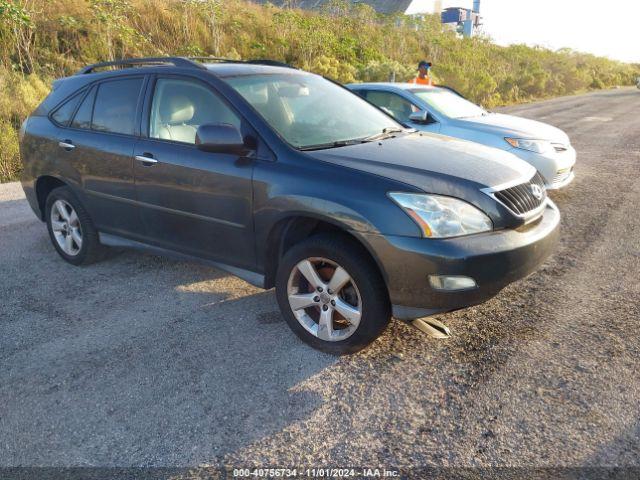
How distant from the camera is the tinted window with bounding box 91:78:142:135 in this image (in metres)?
4.18

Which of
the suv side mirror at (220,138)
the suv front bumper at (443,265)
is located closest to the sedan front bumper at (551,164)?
the suv front bumper at (443,265)

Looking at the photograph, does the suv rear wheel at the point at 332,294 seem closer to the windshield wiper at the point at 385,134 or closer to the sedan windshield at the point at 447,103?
the windshield wiper at the point at 385,134

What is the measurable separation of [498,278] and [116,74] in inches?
133

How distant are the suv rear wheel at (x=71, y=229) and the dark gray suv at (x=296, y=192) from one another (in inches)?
0.6

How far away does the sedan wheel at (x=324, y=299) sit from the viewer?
3.16 meters

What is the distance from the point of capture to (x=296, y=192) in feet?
10.6

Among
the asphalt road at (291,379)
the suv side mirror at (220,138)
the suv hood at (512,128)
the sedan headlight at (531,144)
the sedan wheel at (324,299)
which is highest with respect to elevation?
the suv side mirror at (220,138)

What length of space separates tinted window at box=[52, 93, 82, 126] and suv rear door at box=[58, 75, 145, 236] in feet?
0.24

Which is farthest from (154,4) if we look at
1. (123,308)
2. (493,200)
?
(493,200)

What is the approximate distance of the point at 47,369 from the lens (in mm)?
3176

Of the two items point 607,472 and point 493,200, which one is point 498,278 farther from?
point 607,472

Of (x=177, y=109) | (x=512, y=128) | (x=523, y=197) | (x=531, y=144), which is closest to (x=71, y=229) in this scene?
(x=177, y=109)

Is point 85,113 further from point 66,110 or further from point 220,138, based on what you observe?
point 220,138

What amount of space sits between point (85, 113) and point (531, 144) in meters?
5.06
